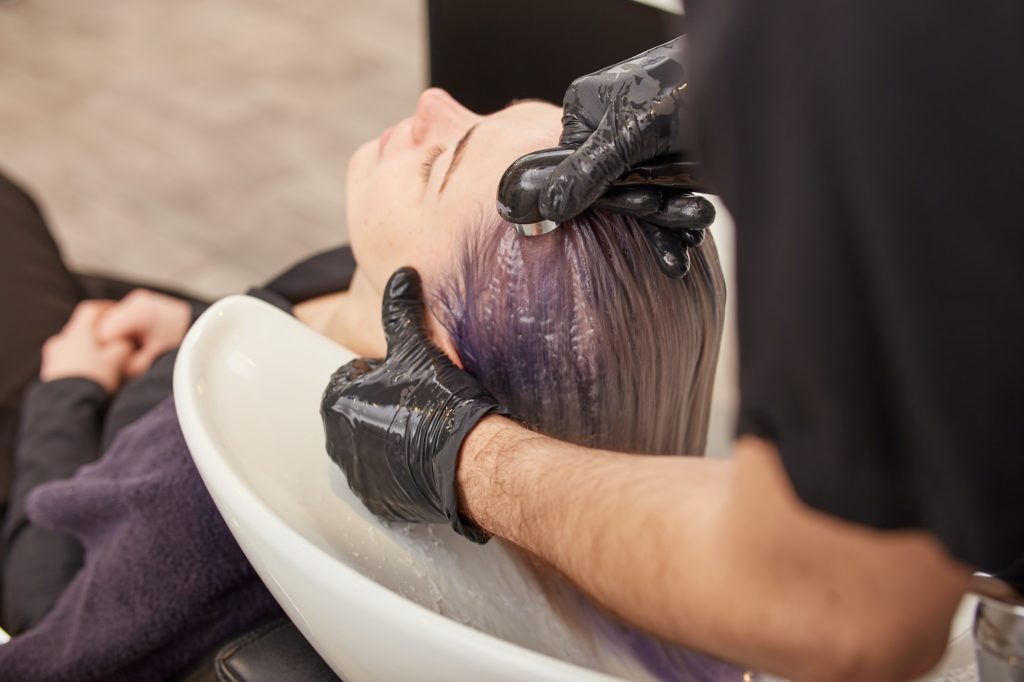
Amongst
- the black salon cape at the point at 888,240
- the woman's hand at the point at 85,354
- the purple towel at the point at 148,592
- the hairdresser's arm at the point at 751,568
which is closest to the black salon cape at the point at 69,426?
the woman's hand at the point at 85,354

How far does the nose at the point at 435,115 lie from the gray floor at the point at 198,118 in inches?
Result: 49.7

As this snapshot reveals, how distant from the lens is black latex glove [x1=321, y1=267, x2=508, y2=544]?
2.53 feet

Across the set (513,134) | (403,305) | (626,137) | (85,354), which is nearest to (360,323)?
(403,305)

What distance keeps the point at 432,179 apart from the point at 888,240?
2.03ft

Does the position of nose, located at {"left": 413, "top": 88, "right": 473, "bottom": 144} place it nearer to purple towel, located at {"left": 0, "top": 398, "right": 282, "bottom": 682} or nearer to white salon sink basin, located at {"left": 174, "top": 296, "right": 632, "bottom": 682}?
white salon sink basin, located at {"left": 174, "top": 296, "right": 632, "bottom": 682}

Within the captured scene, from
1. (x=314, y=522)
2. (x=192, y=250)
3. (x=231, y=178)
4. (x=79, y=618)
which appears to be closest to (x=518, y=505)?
(x=314, y=522)

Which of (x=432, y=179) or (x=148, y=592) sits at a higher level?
(x=432, y=179)

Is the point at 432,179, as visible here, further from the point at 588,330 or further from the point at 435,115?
the point at 588,330

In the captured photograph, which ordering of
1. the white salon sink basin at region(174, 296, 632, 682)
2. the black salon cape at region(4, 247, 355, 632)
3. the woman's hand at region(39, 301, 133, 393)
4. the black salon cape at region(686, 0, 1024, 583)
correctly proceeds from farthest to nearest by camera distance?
the woman's hand at region(39, 301, 133, 393), the black salon cape at region(4, 247, 355, 632), the white salon sink basin at region(174, 296, 632, 682), the black salon cape at region(686, 0, 1024, 583)

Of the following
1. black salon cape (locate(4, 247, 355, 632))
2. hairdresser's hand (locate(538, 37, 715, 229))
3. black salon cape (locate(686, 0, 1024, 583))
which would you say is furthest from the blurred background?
black salon cape (locate(686, 0, 1024, 583))

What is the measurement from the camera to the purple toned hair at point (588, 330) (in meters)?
0.83

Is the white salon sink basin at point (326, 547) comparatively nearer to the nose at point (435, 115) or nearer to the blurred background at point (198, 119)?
the nose at point (435, 115)

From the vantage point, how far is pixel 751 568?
1.56 feet

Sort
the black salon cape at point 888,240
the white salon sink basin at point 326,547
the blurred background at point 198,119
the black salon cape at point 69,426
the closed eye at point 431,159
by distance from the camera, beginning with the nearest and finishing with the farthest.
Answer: the black salon cape at point 888,240, the white salon sink basin at point 326,547, the closed eye at point 431,159, the black salon cape at point 69,426, the blurred background at point 198,119
